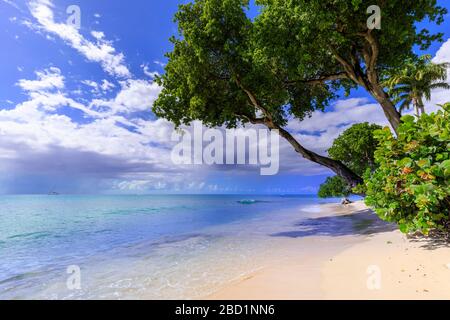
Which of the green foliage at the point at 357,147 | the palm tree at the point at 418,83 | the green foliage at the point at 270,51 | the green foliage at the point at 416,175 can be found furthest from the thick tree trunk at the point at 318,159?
the palm tree at the point at 418,83

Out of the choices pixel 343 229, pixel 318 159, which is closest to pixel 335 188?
pixel 343 229

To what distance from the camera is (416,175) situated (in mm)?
5086

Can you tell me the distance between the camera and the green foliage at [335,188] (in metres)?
38.2

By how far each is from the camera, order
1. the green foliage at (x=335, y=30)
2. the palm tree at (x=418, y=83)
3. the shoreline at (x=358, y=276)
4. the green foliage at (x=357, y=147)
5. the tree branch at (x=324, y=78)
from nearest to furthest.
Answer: the shoreline at (x=358, y=276), the green foliage at (x=335, y=30), the tree branch at (x=324, y=78), the green foliage at (x=357, y=147), the palm tree at (x=418, y=83)

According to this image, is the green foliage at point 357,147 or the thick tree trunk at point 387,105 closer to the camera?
the thick tree trunk at point 387,105

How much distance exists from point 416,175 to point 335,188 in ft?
121

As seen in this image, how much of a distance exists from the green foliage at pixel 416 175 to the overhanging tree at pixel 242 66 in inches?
242

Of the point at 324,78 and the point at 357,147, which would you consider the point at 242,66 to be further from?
the point at 357,147

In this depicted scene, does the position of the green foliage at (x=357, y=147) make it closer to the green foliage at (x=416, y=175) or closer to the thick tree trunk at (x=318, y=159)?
the thick tree trunk at (x=318, y=159)

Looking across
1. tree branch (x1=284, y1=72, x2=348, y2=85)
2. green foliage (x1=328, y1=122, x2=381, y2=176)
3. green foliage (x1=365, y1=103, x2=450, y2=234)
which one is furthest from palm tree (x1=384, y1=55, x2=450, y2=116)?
green foliage (x1=365, y1=103, x2=450, y2=234)

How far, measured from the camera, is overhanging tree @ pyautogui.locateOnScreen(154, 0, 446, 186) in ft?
35.4

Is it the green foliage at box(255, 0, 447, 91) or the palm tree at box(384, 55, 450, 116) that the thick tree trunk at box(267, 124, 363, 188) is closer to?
the green foliage at box(255, 0, 447, 91)
